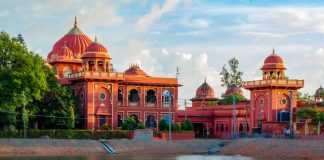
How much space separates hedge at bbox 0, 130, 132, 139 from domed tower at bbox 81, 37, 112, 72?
8317 mm

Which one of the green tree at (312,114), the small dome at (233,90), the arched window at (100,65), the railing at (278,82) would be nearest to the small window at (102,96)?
the arched window at (100,65)

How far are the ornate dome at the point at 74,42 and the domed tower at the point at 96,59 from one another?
8730 mm

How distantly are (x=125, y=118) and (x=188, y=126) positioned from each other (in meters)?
6.85

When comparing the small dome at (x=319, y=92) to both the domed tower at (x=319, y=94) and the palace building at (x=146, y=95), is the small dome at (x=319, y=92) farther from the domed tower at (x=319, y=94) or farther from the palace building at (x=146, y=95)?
the palace building at (x=146, y=95)

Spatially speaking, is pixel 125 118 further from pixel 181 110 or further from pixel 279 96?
pixel 279 96

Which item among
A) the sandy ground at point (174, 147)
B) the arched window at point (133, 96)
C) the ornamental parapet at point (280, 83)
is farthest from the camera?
the ornamental parapet at point (280, 83)

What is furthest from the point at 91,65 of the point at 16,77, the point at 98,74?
the point at 16,77

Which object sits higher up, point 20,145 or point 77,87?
point 77,87

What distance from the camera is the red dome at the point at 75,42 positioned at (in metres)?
78.8

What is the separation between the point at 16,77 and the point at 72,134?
793 centimetres

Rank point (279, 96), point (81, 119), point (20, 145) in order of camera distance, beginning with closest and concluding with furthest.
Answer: point (20, 145), point (81, 119), point (279, 96)

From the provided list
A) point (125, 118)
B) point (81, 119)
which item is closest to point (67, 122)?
point (81, 119)

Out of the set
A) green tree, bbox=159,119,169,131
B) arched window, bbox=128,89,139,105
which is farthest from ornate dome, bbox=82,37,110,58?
green tree, bbox=159,119,169,131

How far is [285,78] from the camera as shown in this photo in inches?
2960
